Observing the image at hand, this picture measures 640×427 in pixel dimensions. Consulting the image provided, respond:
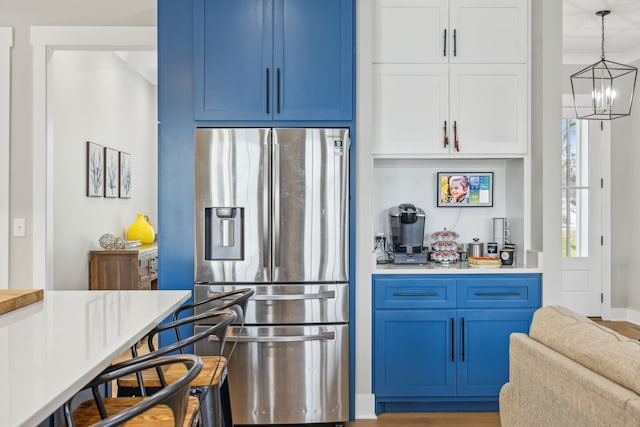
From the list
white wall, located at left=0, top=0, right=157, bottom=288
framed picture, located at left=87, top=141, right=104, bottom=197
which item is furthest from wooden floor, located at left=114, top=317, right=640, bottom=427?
framed picture, located at left=87, top=141, right=104, bottom=197

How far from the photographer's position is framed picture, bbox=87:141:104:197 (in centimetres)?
489

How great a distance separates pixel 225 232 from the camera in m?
2.96

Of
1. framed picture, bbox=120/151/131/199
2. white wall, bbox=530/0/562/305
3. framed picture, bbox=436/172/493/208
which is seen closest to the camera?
white wall, bbox=530/0/562/305

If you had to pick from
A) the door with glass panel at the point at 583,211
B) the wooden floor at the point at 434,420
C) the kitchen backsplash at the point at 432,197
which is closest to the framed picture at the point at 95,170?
the kitchen backsplash at the point at 432,197

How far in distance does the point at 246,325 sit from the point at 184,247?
1.87 feet

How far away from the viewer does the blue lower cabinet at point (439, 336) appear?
10.3ft

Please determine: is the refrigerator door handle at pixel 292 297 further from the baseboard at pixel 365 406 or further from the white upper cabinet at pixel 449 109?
the white upper cabinet at pixel 449 109

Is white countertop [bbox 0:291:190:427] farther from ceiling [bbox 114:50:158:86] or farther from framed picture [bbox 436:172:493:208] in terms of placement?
ceiling [bbox 114:50:158:86]

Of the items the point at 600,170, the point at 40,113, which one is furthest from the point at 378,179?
the point at 600,170

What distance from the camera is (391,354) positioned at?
3150 mm

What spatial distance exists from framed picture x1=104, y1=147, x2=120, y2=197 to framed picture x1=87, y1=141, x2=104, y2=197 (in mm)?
86

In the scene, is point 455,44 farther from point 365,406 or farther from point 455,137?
point 365,406

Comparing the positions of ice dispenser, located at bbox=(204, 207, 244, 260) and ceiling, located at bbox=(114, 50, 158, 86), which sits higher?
ceiling, located at bbox=(114, 50, 158, 86)

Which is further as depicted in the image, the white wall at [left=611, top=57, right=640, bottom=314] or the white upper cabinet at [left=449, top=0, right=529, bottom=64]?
the white wall at [left=611, top=57, right=640, bottom=314]
